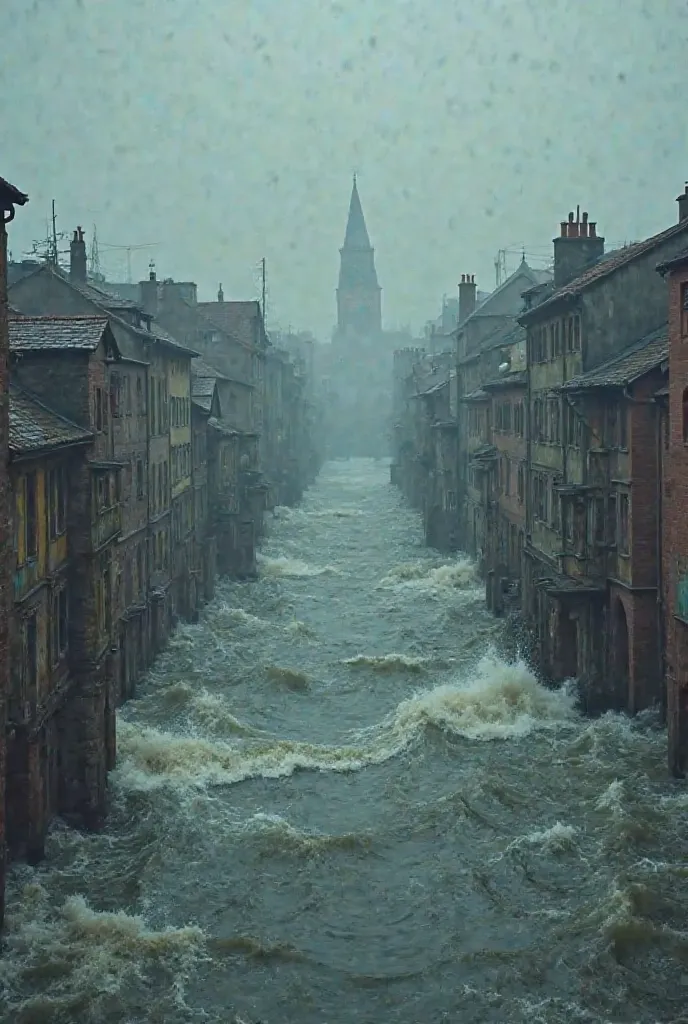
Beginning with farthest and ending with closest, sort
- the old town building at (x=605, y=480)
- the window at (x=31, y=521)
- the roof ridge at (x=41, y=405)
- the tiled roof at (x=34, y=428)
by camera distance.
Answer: the old town building at (x=605, y=480) → the roof ridge at (x=41, y=405) → the window at (x=31, y=521) → the tiled roof at (x=34, y=428)

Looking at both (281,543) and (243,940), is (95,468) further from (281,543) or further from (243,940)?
(281,543)

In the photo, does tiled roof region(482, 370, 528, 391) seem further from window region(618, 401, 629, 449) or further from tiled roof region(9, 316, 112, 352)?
tiled roof region(9, 316, 112, 352)

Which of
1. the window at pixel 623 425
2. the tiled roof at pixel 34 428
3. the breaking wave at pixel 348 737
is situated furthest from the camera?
the window at pixel 623 425

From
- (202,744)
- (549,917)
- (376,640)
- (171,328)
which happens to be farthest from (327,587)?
(549,917)

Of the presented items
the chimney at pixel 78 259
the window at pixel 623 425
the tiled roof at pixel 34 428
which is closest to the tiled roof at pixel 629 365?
the window at pixel 623 425

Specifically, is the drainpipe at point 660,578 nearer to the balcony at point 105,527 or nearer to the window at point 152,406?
the balcony at point 105,527

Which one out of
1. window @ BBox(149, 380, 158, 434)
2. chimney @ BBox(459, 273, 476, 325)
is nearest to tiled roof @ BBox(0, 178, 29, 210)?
window @ BBox(149, 380, 158, 434)
